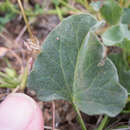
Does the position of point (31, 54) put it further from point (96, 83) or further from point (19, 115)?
point (96, 83)

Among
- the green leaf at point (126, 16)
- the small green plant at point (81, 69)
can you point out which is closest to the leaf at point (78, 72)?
the small green plant at point (81, 69)

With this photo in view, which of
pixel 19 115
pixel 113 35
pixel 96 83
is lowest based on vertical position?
pixel 19 115

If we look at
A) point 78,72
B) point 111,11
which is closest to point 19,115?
point 78,72

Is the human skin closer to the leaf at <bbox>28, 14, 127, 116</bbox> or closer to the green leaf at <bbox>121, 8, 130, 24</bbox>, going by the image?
the leaf at <bbox>28, 14, 127, 116</bbox>

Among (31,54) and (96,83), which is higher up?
(96,83)

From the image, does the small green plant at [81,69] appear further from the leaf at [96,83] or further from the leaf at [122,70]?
the leaf at [122,70]

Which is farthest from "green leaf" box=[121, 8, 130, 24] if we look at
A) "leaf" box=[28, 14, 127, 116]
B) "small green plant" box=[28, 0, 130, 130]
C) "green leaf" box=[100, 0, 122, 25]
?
"leaf" box=[28, 14, 127, 116]

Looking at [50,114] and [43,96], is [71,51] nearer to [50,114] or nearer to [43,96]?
[43,96]
